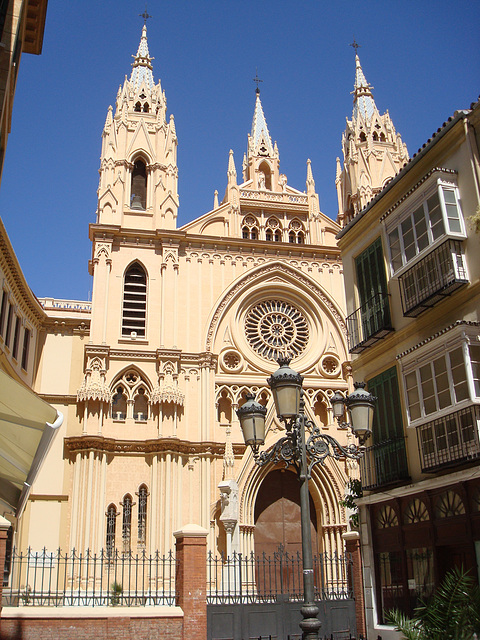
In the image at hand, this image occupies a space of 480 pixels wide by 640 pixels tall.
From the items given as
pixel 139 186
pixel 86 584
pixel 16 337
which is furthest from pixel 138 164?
pixel 86 584

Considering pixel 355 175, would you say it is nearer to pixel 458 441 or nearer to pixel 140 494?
pixel 140 494

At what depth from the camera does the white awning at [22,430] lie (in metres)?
9.96

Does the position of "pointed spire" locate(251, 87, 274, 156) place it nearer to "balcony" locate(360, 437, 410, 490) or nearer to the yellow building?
the yellow building

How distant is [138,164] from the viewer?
1362 inches

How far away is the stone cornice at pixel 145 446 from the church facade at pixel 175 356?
0.18ft

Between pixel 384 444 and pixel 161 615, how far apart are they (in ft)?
20.6

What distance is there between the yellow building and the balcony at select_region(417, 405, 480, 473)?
0.07 ft

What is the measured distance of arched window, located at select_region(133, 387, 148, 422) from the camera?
1141 inches

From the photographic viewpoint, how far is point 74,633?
555 inches

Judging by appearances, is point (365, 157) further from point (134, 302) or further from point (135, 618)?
point (135, 618)

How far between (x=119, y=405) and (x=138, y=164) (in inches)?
508

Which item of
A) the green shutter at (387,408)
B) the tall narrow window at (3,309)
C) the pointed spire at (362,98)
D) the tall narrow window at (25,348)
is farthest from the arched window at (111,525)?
the pointed spire at (362,98)

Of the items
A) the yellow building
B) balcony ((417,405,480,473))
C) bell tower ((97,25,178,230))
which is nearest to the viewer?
balcony ((417,405,480,473))

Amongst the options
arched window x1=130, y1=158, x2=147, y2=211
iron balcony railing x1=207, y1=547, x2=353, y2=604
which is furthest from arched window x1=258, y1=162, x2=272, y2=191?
iron balcony railing x1=207, y1=547, x2=353, y2=604
